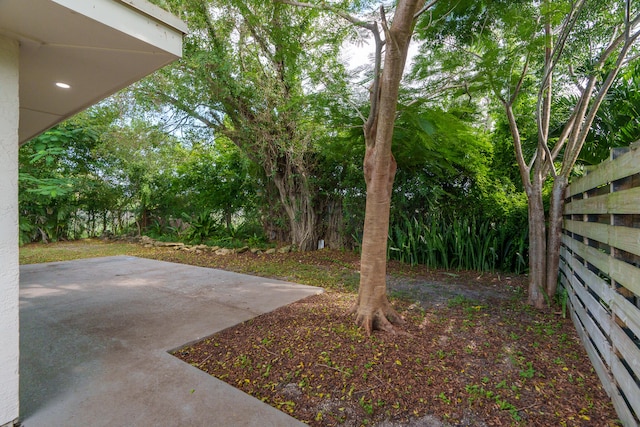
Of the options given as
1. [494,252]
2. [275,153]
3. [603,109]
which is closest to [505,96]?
[603,109]

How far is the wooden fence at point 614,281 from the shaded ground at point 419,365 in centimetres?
17

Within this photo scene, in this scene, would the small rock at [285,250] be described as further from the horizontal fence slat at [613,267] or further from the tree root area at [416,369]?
the horizontal fence slat at [613,267]

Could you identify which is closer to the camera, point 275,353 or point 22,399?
point 22,399

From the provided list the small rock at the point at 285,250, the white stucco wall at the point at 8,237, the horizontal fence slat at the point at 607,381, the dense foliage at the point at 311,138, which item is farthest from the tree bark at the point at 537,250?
the small rock at the point at 285,250

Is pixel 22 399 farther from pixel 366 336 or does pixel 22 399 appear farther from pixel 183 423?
pixel 366 336

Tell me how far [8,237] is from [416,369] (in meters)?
2.34

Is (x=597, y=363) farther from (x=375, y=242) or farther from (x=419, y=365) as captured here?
(x=375, y=242)

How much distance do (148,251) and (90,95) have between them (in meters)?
5.59

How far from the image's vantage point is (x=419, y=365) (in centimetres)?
204

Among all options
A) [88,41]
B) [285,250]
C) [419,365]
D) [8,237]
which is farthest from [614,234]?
[285,250]

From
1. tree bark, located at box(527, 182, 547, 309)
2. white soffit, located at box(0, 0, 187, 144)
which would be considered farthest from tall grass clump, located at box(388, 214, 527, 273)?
white soffit, located at box(0, 0, 187, 144)

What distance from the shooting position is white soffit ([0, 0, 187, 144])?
1.38 metres

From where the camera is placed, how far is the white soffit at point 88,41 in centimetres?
138

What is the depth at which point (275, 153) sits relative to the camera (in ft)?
20.5
